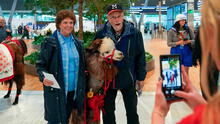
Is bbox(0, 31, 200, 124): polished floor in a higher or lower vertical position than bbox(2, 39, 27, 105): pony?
lower

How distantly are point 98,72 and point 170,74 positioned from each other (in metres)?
1.34

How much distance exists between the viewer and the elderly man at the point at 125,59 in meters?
2.65

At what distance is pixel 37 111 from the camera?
4176 mm

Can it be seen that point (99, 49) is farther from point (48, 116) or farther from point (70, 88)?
point (48, 116)

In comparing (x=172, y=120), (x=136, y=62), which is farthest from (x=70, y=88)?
(x=172, y=120)

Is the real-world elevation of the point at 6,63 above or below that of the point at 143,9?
below

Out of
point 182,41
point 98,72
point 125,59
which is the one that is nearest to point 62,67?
point 98,72

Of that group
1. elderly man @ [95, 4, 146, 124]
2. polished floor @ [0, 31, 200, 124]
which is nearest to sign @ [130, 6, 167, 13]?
polished floor @ [0, 31, 200, 124]

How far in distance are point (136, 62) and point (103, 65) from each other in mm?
511

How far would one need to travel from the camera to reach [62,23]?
8.32 feet

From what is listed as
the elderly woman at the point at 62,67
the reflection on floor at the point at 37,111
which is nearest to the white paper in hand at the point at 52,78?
the elderly woman at the point at 62,67

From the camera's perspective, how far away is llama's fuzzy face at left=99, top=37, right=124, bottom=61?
2.48m

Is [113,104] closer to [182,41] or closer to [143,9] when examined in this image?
[182,41]

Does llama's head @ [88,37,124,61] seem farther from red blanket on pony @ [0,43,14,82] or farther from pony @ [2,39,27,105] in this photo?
pony @ [2,39,27,105]
